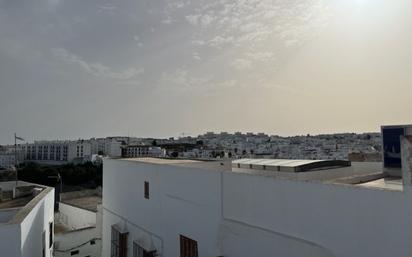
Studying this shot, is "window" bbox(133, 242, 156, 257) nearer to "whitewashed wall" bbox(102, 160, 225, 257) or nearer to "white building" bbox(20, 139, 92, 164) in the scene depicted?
"whitewashed wall" bbox(102, 160, 225, 257)

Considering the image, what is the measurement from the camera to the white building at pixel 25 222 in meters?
6.70

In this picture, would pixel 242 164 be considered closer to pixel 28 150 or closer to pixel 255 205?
pixel 255 205

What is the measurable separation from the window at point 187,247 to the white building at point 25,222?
3.81 metres

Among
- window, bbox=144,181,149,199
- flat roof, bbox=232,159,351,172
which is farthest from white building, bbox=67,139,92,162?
flat roof, bbox=232,159,351,172

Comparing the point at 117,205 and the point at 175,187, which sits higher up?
the point at 175,187

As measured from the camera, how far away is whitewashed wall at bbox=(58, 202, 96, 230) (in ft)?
56.4

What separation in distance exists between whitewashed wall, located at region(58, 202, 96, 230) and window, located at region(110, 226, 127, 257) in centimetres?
429

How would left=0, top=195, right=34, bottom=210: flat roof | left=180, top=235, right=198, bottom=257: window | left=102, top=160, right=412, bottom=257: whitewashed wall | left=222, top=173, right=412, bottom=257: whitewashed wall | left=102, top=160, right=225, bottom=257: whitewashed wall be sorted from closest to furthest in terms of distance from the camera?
left=222, top=173, right=412, bottom=257: whitewashed wall → left=102, top=160, right=412, bottom=257: whitewashed wall → left=102, top=160, right=225, bottom=257: whitewashed wall → left=180, top=235, right=198, bottom=257: window → left=0, top=195, right=34, bottom=210: flat roof

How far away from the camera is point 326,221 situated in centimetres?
530

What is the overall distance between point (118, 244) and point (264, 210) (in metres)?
8.14

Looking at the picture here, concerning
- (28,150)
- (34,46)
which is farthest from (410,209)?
(28,150)

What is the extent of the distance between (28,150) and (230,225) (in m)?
104

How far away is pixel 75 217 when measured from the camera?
18078mm

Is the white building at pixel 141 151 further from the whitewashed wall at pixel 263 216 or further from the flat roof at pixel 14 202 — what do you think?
the whitewashed wall at pixel 263 216
